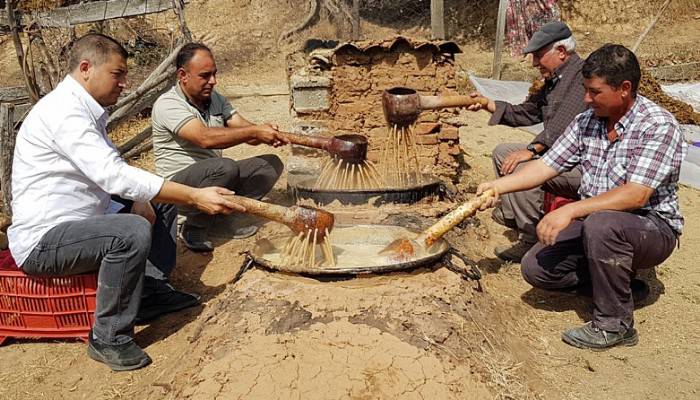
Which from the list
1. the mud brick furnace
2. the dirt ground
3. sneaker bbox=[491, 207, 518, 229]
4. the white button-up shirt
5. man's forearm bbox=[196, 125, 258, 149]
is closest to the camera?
the dirt ground

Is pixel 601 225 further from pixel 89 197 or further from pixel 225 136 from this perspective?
pixel 89 197

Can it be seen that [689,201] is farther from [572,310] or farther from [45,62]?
[45,62]

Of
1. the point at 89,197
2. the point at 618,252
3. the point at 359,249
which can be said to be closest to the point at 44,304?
the point at 89,197

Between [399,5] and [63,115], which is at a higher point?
[63,115]

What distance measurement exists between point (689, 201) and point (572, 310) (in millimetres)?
2704

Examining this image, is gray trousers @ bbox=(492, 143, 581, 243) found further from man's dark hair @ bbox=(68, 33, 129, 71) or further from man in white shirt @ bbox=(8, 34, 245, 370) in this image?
man's dark hair @ bbox=(68, 33, 129, 71)

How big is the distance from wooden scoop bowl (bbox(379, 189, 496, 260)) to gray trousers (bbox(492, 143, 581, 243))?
3.19 ft

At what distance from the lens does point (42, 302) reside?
3.66m

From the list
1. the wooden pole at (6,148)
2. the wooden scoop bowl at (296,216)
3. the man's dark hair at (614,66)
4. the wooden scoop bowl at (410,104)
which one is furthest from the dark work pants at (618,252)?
the wooden pole at (6,148)

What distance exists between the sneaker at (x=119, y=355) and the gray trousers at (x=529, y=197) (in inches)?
121

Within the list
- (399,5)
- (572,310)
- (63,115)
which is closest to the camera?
(63,115)

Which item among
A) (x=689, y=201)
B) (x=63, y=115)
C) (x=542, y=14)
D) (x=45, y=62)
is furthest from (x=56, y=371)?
(x=542, y=14)

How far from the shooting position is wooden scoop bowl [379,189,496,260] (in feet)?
12.2

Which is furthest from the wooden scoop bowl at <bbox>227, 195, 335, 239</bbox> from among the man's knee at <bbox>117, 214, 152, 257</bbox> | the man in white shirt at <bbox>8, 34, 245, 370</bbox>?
the man's knee at <bbox>117, 214, 152, 257</bbox>
